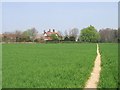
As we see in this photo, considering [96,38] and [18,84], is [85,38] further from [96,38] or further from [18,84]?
[18,84]

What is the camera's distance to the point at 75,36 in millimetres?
149875

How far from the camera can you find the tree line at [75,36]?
130375 millimetres

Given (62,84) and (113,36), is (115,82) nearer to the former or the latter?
(62,84)

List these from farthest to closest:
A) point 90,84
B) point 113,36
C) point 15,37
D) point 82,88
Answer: point 113,36 → point 15,37 → point 90,84 → point 82,88

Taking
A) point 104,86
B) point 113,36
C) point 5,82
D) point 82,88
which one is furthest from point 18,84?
point 113,36

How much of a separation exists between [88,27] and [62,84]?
446 feet

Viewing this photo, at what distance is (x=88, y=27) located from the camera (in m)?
148

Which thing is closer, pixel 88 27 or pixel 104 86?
pixel 104 86

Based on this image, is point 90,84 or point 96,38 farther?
point 96,38

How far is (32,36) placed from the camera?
484 ft

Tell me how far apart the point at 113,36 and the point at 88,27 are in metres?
12.5

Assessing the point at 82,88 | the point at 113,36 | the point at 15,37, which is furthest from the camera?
the point at 113,36

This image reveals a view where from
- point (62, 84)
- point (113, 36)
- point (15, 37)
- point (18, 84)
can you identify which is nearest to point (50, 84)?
point (62, 84)

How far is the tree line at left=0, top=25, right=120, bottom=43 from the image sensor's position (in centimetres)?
13038
